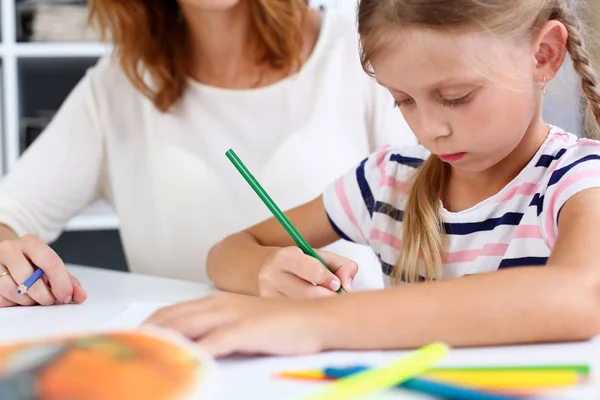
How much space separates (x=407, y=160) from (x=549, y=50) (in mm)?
261

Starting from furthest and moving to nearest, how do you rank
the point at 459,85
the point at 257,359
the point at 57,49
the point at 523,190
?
the point at 57,49 → the point at 523,190 → the point at 459,85 → the point at 257,359

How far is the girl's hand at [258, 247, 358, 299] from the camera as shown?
77 cm

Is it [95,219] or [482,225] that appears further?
[95,219]

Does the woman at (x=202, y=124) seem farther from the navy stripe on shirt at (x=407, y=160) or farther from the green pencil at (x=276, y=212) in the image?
the green pencil at (x=276, y=212)

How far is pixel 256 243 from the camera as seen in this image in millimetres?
1063

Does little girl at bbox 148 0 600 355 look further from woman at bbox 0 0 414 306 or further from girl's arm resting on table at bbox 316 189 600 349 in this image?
woman at bbox 0 0 414 306

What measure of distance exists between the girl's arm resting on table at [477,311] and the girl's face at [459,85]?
0.61ft

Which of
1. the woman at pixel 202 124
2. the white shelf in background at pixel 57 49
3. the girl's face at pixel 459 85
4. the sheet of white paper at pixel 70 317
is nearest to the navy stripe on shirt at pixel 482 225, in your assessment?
the girl's face at pixel 459 85

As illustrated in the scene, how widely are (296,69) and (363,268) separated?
363 mm

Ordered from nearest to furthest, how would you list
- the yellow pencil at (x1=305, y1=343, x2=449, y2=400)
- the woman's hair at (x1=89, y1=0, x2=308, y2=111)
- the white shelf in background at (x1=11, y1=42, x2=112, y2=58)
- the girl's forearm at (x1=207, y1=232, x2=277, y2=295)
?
the yellow pencil at (x1=305, y1=343, x2=449, y2=400) → the girl's forearm at (x1=207, y1=232, x2=277, y2=295) → the woman's hair at (x1=89, y1=0, x2=308, y2=111) → the white shelf in background at (x1=11, y1=42, x2=112, y2=58)

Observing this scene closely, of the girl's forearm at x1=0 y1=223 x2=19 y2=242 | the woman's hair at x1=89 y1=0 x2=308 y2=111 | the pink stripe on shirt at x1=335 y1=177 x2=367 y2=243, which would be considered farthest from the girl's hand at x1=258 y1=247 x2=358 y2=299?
the woman's hair at x1=89 y1=0 x2=308 y2=111

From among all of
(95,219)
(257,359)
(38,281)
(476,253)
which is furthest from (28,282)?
(95,219)

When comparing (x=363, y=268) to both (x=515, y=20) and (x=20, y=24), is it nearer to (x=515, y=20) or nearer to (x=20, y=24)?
(x=515, y=20)

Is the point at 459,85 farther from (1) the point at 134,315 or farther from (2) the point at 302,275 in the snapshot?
(1) the point at 134,315
